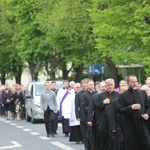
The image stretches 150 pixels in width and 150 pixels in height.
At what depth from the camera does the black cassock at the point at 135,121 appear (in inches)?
596

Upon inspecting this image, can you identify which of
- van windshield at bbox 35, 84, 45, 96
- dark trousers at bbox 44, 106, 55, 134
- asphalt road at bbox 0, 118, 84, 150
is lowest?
asphalt road at bbox 0, 118, 84, 150

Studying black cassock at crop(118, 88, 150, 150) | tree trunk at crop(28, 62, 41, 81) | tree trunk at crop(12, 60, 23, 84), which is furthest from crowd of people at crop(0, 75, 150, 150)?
tree trunk at crop(12, 60, 23, 84)

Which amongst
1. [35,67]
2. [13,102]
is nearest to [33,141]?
[13,102]

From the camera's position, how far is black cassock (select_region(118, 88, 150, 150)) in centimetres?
1514

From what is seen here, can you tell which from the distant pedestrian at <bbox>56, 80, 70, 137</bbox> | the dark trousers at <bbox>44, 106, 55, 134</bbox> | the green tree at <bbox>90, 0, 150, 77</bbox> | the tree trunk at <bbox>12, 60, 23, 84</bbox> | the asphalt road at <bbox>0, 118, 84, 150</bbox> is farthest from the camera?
the tree trunk at <bbox>12, 60, 23, 84</bbox>

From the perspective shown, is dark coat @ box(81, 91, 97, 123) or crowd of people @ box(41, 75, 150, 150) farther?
dark coat @ box(81, 91, 97, 123)

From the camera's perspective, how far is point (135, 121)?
49.8ft

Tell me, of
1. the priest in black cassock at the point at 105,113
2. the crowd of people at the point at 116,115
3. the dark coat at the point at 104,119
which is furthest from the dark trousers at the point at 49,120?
the dark coat at the point at 104,119

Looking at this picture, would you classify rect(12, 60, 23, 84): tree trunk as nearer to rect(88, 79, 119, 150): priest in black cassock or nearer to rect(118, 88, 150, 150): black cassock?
rect(88, 79, 119, 150): priest in black cassock

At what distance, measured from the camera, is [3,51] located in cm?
7012

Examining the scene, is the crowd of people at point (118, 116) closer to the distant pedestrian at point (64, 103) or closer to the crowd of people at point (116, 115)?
the crowd of people at point (116, 115)

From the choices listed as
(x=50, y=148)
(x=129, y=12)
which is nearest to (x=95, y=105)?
(x=50, y=148)

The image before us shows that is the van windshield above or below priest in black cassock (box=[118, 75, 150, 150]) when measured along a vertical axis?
above

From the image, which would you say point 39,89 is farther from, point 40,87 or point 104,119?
point 104,119
